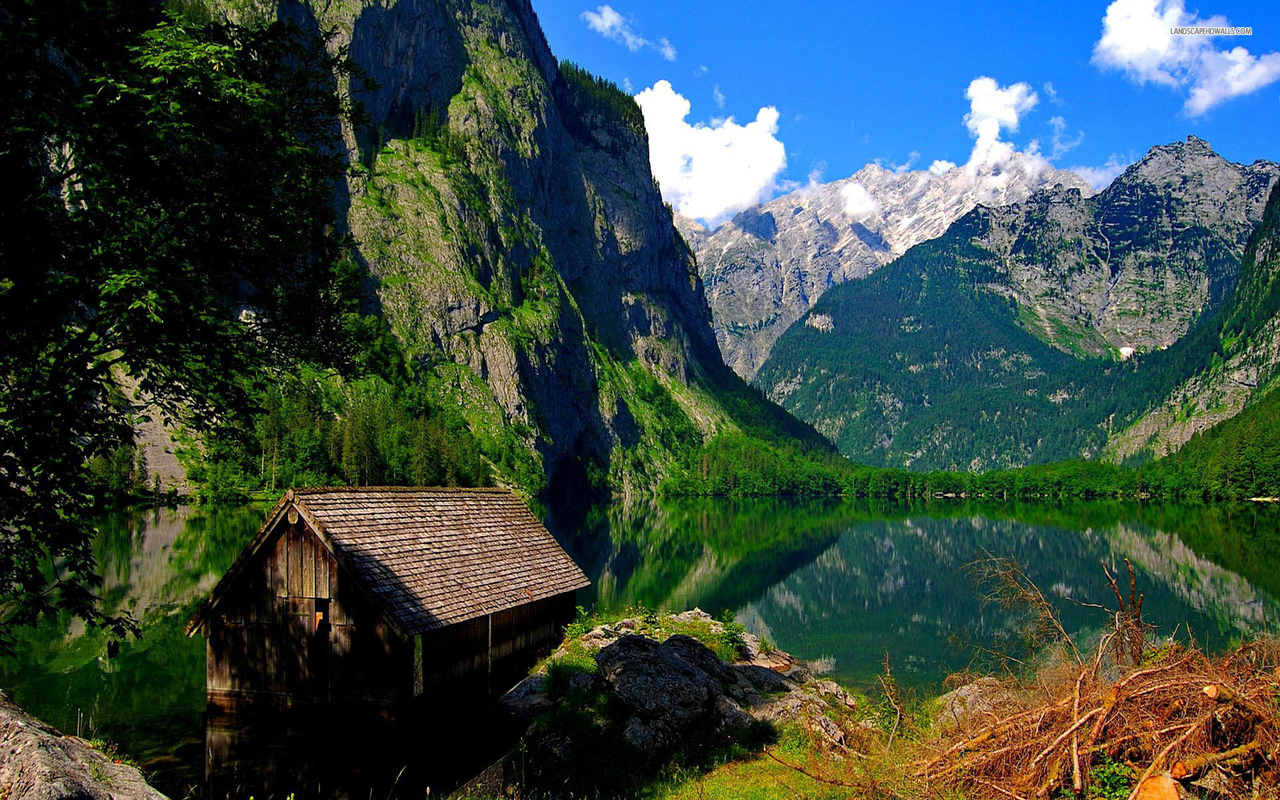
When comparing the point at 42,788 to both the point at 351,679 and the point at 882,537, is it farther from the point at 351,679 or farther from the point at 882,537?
the point at 882,537

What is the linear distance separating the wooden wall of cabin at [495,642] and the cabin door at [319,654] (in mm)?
2583

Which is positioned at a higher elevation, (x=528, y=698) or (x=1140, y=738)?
(x=1140, y=738)

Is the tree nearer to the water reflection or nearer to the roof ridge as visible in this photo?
the roof ridge

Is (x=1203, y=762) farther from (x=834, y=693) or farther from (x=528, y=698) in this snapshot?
(x=528, y=698)

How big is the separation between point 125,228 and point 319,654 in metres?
13.6

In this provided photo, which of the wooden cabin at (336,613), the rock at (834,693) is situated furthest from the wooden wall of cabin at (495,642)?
the rock at (834,693)

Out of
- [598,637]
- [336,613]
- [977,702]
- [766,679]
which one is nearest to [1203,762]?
[977,702]

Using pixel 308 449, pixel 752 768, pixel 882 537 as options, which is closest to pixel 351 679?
pixel 752 768

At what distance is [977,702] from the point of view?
17484mm

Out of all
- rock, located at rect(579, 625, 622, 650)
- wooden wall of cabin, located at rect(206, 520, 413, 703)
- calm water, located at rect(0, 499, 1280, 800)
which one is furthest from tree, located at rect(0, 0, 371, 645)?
rock, located at rect(579, 625, 622, 650)

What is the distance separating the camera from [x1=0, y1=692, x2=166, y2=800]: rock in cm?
671

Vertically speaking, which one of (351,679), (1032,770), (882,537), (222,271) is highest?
(222,271)

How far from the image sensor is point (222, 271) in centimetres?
1315

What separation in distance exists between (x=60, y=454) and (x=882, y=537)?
11953 centimetres
